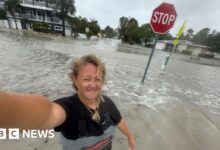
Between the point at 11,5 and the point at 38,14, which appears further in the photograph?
the point at 38,14

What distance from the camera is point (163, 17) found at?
170 inches

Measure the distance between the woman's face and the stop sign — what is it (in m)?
3.83

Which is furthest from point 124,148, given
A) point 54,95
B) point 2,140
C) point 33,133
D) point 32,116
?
point 54,95

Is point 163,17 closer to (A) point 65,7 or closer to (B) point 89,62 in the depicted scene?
(B) point 89,62

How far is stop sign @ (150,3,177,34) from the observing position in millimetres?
4188

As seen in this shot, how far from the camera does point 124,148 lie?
7.64ft

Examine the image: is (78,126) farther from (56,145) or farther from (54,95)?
(54,95)

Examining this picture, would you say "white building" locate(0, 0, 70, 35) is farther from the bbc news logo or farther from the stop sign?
the bbc news logo

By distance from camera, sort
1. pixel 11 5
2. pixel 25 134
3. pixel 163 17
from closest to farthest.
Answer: pixel 25 134
pixel 163 17
pixel 11 5

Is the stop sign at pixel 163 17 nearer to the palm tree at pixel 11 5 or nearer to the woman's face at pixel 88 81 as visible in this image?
the woman's face at pixel 88 81

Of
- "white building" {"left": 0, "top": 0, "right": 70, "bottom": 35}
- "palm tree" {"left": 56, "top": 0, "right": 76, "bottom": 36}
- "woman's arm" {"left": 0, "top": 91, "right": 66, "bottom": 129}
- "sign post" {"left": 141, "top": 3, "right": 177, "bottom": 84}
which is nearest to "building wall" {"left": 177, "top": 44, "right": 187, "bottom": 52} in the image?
"palm tree" {"left": 56, "top": 0, "right": 76, "bottom": 36}

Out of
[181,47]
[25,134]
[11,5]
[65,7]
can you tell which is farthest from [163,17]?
[181,47]

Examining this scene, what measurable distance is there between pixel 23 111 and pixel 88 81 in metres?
0.65

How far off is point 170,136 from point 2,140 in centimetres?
276
